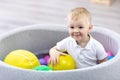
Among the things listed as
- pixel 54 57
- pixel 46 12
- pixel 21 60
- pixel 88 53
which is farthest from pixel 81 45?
pixel 46 12

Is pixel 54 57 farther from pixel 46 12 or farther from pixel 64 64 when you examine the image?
pixel 46 12

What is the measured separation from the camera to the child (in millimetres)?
1697

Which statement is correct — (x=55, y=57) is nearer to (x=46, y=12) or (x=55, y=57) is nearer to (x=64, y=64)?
(x=64, y=64)

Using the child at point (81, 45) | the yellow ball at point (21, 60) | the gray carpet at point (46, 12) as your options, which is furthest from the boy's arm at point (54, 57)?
the gray carpet at point (46, 12)

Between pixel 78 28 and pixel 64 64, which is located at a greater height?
pixel 78 28

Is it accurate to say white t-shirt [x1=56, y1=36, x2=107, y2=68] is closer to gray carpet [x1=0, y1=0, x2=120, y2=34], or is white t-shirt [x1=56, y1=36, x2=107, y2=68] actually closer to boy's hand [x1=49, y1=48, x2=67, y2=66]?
boy's hand [x1=49, y1=48, x2=67, y2=66]

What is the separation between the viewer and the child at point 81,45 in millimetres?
1697

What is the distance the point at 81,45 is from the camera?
1785 mm

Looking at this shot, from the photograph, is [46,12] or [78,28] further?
[46,12]

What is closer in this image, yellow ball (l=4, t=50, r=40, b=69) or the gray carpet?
yellow ball (l=4, t=50, r=40, b=69)

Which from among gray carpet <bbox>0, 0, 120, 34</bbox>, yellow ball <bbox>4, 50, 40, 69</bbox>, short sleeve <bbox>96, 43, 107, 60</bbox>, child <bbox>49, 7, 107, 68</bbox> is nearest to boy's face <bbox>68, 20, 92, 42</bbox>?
child <bbox>49, 7, 107, 68</bbox>

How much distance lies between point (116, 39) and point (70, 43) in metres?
0.26

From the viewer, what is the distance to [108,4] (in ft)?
9.94

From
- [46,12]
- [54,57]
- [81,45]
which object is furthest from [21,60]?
[46,12]
